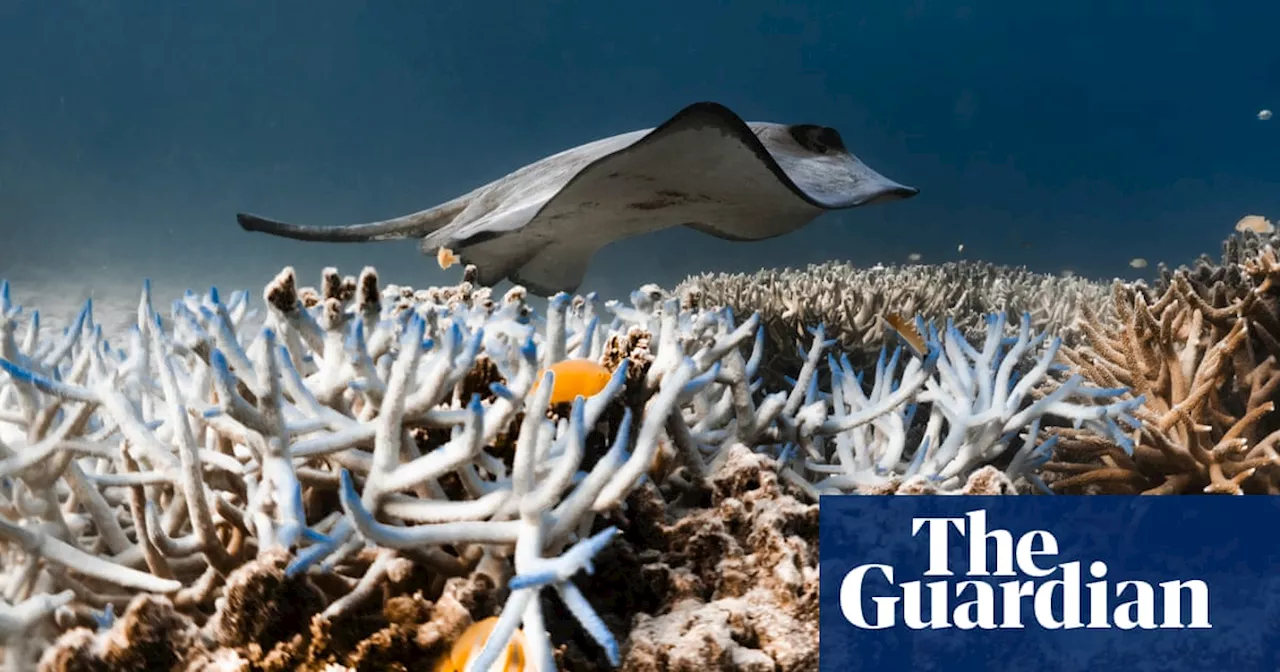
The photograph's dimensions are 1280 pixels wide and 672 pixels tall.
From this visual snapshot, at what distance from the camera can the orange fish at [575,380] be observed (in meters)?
1.64

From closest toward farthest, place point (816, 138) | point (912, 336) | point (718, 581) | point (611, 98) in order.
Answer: point (718, 581) < point (912, 336) < point (816, 138) < point (611, 98)

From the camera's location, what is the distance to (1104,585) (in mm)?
2146

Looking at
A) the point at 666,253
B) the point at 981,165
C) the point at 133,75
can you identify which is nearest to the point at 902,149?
the point at 981,165

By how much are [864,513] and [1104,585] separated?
99 cm

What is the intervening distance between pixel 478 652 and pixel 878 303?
4430 millimetres

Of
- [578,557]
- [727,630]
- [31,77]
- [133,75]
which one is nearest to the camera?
[578,557]

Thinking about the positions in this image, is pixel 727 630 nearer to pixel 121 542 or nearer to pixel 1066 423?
pixel 121 542

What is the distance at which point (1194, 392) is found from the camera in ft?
9.36

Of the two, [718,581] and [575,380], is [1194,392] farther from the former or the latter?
[575,380]

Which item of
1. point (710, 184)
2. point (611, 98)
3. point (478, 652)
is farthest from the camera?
point (611, 98)

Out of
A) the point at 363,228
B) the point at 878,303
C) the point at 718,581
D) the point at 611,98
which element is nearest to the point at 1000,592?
the point at 718,581

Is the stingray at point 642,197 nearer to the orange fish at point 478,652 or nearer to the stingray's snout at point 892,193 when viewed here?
the stingray's snout at point 892,193

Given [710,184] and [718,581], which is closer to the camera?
[718,581]

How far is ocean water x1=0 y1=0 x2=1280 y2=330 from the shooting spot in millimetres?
58531
